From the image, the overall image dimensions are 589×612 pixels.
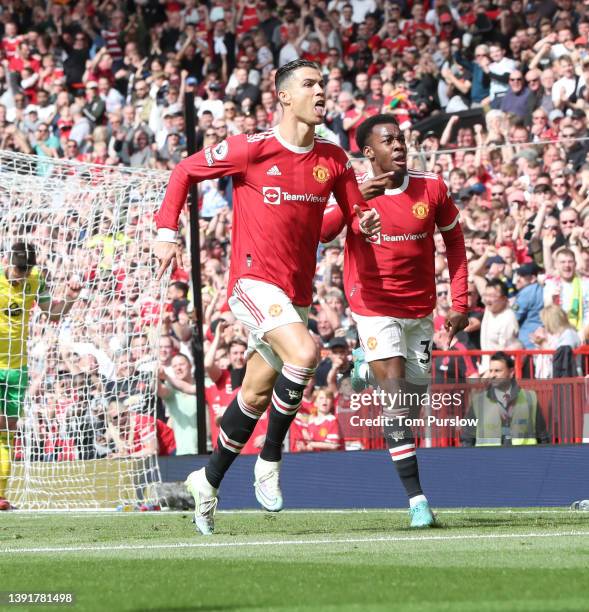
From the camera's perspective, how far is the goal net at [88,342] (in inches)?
510

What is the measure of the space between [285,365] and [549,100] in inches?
376

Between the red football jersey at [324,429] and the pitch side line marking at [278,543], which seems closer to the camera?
the pitch side line marking at [278,543]

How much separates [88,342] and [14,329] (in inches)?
45.1

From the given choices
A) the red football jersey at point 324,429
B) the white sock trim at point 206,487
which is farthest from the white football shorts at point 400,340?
the red football jersey at point 324,429

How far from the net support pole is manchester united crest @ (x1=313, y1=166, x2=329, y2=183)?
14.7 ft

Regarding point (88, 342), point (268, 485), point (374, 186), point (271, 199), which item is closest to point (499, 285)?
point (88, 342)

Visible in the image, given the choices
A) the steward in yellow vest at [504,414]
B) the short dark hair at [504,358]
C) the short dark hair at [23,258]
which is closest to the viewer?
the steward in yellow vest at [504,414]

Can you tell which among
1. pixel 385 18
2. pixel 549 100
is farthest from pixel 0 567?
pixel 385 18

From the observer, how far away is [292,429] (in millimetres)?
12422

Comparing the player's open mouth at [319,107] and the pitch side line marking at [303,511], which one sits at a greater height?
the player's open mouth at [319,107]

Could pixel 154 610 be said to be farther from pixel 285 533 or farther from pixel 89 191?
pixel 89 191

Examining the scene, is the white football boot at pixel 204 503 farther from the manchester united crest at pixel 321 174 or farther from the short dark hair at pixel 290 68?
the short dark hair at pixel 290 68

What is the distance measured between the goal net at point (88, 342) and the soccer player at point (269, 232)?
195 inches

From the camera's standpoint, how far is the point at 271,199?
7.73m
